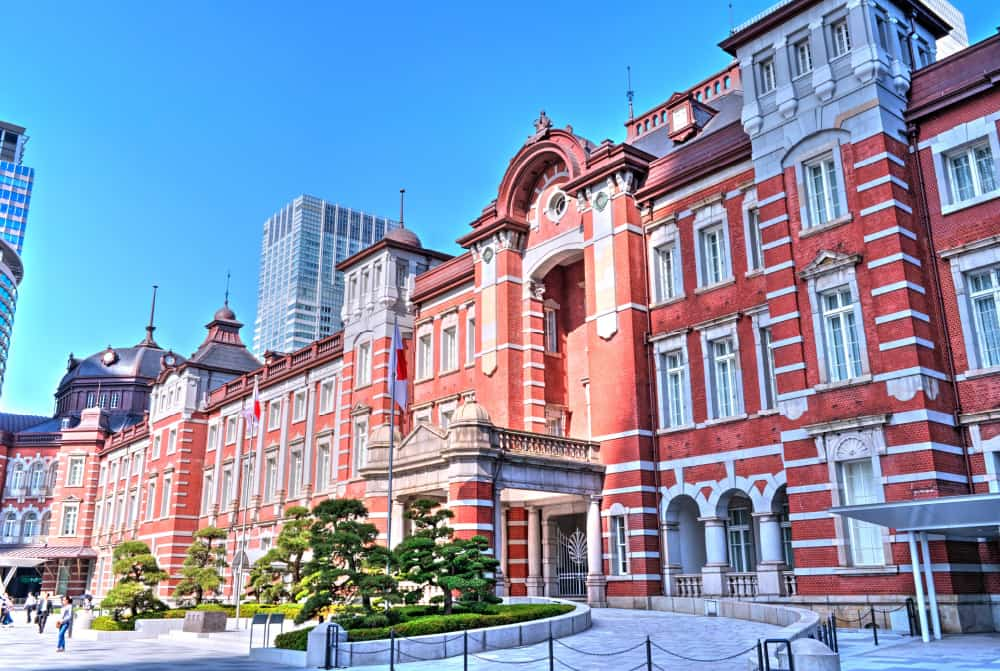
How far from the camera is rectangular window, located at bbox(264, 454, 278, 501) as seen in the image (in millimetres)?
44188

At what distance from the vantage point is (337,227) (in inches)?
6240

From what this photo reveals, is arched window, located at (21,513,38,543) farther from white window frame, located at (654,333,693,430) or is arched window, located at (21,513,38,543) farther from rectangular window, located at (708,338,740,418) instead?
rectangular window, located at (708,338,740,418)

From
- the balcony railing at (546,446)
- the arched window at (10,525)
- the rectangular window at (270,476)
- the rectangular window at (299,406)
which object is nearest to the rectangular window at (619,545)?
the balcony railing at (546,446)

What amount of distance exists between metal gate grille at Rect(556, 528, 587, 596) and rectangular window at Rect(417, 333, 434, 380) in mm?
9481

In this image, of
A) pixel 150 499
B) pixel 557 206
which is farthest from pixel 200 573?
pixel 150 499

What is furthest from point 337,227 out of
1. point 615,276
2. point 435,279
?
point 615,276

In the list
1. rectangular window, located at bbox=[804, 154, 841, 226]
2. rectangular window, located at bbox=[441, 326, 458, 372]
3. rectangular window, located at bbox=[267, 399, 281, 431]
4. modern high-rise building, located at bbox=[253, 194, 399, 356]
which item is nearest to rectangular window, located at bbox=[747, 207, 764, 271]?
rectangular window, located at bbox=[804, 154, 841, 226]

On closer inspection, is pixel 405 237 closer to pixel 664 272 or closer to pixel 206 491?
pixel 664 272

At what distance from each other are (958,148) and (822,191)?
3.09m

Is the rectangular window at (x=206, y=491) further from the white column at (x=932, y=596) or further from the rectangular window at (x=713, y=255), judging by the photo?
the white column at (x=932, y=596)

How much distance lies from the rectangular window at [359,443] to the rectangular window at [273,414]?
10.1 meters

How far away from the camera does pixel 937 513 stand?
15469 millimetres

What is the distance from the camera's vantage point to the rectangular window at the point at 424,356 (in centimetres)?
3525

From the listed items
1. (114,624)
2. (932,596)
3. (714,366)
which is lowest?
(114,624)
